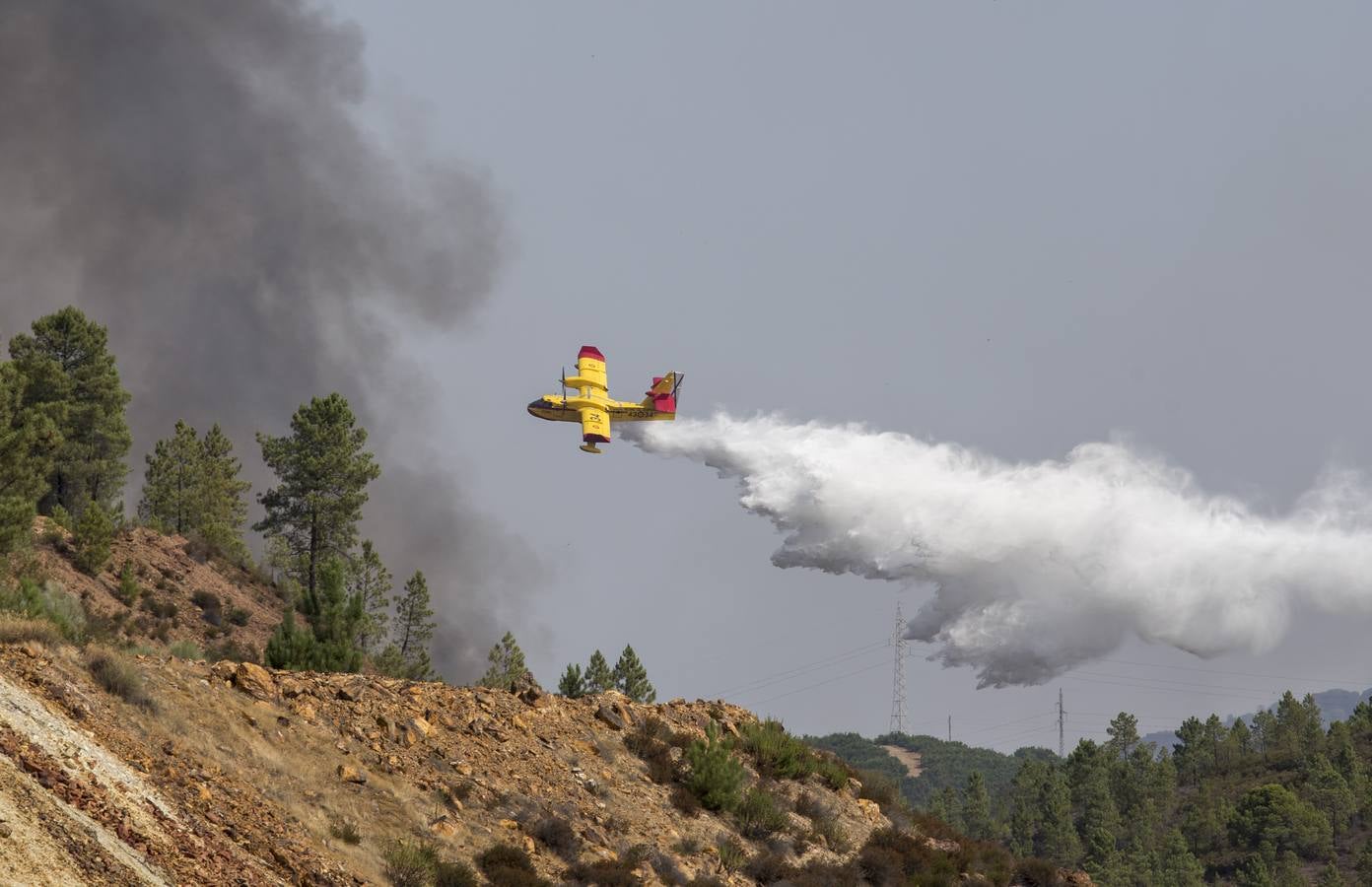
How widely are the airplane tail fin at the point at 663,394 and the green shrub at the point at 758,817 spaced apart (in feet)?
186

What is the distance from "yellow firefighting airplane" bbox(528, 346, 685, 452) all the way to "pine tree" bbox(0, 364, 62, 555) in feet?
95.1

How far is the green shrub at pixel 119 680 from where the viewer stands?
23.8 meters

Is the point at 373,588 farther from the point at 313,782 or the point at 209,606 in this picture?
the point at 313,782

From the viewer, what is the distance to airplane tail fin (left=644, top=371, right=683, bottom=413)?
91062 mm

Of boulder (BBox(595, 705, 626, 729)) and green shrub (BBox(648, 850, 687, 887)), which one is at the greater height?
boulder (BBox(595, 705, 626, 729))

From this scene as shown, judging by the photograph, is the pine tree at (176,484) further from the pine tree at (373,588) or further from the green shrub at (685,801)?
the green shrub at (685,801)

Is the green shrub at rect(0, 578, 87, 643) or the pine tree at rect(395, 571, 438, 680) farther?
the pine tree at rect(395, 571, 438, 680)

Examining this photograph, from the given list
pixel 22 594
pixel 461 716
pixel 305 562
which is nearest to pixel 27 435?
pixel 305 562

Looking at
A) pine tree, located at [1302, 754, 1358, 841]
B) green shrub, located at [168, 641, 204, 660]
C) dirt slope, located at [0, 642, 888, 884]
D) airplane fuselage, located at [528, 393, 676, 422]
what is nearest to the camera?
dirt slope, located at [0, 642, 888, 884]

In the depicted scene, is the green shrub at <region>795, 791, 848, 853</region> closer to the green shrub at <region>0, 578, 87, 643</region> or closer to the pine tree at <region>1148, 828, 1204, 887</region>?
the green shrub at <region>0, 578, 87, 643</region>

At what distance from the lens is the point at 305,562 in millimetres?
77500

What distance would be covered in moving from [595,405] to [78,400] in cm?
3147

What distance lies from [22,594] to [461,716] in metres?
10.7

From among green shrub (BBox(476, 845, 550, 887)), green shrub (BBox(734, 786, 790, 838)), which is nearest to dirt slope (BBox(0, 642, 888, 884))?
green shrub (BBox(476, 845, 550, 887))
